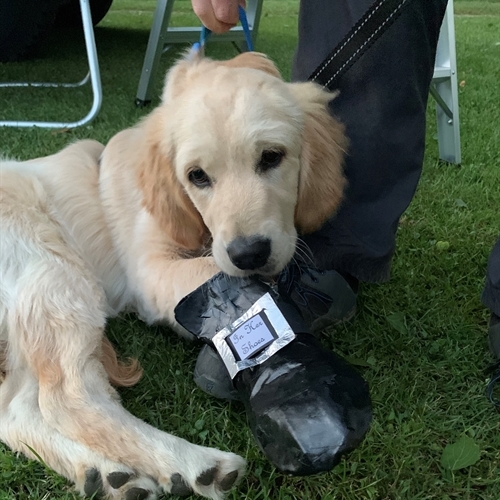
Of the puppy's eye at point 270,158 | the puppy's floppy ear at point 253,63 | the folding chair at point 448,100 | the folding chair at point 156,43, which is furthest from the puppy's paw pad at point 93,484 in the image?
the folding chair at point 156,43

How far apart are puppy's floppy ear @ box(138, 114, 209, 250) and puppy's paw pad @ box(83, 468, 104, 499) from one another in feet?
3.03

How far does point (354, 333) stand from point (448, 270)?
687mm

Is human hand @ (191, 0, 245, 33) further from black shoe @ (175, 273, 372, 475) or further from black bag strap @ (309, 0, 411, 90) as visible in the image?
black shoe @ (175, 273, 372, 475)

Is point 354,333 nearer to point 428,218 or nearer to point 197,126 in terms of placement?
point 197,126

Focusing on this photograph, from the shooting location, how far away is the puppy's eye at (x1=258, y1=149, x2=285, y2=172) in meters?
1.84

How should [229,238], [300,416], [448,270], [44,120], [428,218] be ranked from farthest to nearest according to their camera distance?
[44,120] < [428,218] < [448,270] < [229,238] < [300,416]

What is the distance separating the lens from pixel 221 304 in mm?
1703

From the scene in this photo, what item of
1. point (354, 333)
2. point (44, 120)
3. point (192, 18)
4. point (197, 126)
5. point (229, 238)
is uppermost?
point (197, 126)

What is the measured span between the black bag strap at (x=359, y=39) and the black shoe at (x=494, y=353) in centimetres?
103

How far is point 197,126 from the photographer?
1.84 metres

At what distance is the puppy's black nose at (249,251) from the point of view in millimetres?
1662

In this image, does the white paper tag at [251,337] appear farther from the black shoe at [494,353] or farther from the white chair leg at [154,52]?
the white chair leg at [154,52]

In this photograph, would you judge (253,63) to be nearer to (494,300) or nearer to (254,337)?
(254,337)

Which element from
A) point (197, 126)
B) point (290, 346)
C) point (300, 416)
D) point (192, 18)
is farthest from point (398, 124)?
point (192, 18)
